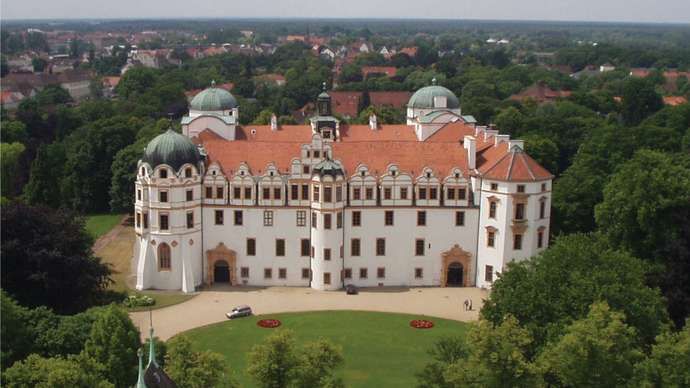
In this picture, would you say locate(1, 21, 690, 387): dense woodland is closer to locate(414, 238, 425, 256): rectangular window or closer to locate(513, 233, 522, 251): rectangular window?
locate(513, 233, 522, 251): rectangular window

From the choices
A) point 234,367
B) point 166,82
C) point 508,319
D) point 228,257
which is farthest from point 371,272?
point 166,82

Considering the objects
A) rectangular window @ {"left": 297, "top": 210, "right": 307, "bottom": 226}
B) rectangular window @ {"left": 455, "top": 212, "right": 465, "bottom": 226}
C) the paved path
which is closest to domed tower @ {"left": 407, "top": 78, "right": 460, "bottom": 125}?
rectangular window @ {"left": 455, "top": 212, "right": 465, "bottom": 226}

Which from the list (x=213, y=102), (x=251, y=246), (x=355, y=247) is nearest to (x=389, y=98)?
(x=213, y=102)

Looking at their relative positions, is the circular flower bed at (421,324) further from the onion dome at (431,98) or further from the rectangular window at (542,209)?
the onion dome at (431,98)

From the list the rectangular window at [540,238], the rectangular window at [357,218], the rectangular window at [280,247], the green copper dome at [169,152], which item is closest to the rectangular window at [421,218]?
the rectangular window at [357,218]

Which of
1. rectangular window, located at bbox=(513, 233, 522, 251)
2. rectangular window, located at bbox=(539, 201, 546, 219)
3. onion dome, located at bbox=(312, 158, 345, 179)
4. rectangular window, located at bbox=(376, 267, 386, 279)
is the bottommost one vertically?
rectangular window, located at bbox=(376, 267, 386, 279)

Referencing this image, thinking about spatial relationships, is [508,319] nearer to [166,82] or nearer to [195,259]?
[195,259]
